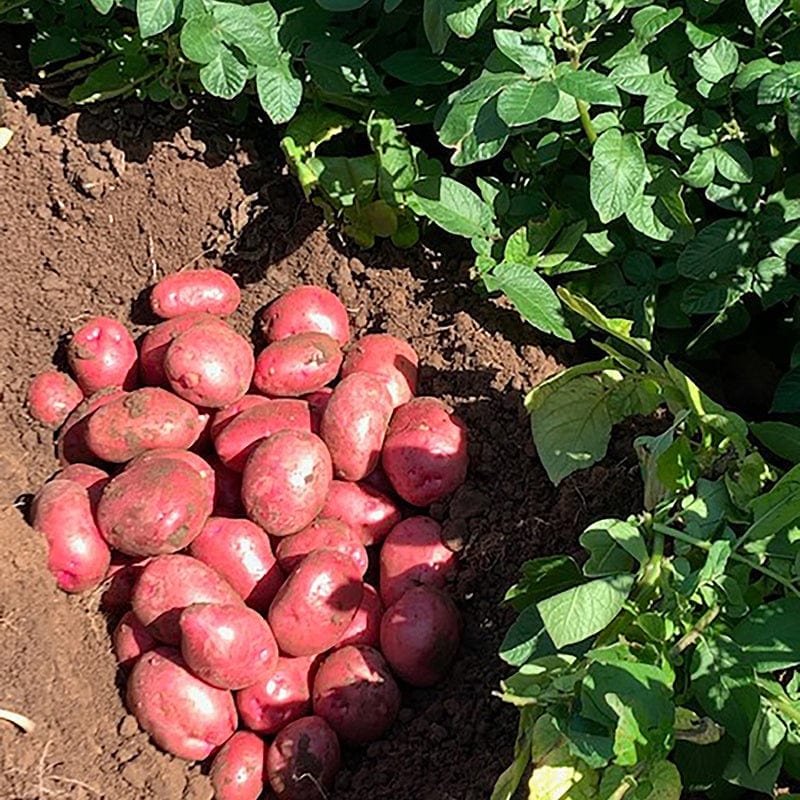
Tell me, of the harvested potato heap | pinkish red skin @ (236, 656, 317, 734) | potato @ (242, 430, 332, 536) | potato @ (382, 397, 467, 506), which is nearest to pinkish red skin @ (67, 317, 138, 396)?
the harvested potato heap

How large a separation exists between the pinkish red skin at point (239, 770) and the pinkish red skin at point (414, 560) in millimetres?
306

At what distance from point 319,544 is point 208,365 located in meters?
0.34

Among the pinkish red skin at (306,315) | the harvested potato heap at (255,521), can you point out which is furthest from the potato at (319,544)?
the pinkish red skin at (306,315)

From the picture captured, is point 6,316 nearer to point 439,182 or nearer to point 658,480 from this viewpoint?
point 439,182

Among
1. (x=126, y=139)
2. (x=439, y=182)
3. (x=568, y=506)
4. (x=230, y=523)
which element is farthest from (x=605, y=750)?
(x=126, y=139)

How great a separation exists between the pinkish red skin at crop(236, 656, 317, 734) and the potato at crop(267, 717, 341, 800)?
0.17 feet

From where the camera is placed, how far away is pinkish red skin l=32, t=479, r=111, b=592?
6.34 feet

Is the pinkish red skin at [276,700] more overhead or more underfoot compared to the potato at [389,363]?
more underfoot

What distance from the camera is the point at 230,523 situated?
1.99m

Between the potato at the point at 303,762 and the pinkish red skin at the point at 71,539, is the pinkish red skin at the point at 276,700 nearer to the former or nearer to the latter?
the potato at the point at 303,762

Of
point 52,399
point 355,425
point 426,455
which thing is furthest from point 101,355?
point 426,455

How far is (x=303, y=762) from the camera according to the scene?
182 cm

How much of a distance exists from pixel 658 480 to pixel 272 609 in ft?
2.00

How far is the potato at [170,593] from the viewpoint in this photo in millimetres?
1878
